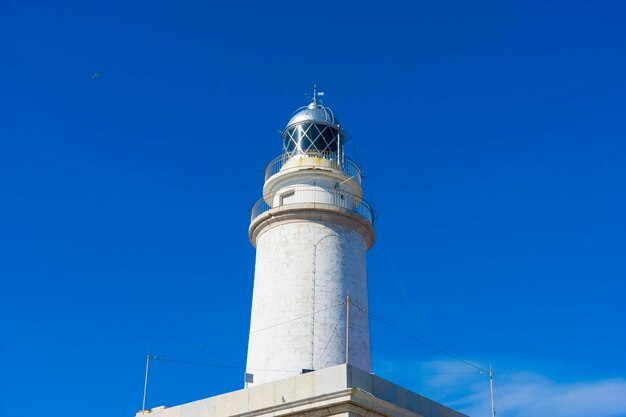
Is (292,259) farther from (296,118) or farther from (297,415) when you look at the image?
(297,415)

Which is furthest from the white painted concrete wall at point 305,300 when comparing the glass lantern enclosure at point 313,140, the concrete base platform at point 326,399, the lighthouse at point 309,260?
the concrete base platform at point 326,399

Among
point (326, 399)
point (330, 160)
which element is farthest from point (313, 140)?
point (326, 399)

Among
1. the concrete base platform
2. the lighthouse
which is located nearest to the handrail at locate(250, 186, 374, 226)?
the lighthouse

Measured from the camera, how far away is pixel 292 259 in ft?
61.9

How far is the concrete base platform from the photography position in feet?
42.1

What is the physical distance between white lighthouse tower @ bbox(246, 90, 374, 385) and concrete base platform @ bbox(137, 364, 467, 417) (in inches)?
103

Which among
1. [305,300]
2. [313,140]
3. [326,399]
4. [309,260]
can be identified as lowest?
[326,399]

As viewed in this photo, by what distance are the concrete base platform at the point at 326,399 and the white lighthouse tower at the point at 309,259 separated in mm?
2623

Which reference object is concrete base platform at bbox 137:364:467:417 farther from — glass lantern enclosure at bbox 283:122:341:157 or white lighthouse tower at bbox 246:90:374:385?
glass lantern enclosure at bbox 283:122:341:157

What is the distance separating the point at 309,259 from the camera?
61.6ft

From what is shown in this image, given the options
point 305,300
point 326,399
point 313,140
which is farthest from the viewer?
point 313,140

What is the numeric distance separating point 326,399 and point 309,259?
6.12 m

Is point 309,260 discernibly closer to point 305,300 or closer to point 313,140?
point 305,300

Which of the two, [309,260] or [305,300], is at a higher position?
[309,260]
